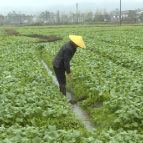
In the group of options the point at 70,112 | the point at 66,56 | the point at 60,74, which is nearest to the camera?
the point at 70,112

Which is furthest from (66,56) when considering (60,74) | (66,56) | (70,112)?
(70,112)

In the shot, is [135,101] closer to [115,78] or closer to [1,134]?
[115,78]

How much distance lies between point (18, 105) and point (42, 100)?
1.94ft

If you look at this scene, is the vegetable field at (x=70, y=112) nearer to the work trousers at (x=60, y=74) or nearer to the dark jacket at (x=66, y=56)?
the work trousers at (x=60, y=74)

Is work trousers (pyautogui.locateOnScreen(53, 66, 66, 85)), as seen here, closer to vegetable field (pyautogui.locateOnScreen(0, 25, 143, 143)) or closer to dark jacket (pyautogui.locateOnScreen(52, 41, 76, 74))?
dark jacket (pyautogui.locateOnScreen(52, 41, 76, 74))

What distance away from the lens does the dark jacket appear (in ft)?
21.4

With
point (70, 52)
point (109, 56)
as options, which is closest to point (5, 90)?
point (70, 52)

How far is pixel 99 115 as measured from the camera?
562cm

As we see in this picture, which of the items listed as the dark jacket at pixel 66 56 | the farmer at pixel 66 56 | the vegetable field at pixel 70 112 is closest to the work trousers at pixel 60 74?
the farmer at pixel 66 56

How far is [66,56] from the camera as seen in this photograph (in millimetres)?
6582

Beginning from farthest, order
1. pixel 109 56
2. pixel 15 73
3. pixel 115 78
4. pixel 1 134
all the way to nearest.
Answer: pixel 109 56, pixel 15 73, pixel 115 78, pixel 1 134

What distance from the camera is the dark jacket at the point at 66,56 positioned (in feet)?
21.4

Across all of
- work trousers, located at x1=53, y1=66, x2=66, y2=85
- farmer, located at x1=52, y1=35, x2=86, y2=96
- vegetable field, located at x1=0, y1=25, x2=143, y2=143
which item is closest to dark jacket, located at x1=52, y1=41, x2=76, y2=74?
farmer, located at x1=52, y1=35, x2=86, y2=96

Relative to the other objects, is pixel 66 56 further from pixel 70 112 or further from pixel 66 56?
pixel 70 112
